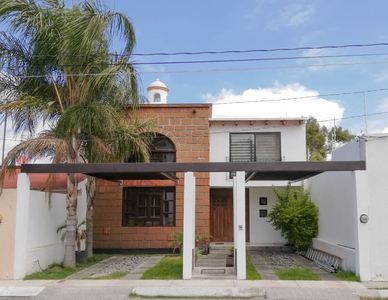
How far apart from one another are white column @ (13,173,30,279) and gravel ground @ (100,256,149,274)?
87.7 inches

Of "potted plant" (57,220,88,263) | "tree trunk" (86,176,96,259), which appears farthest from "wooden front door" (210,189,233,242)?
"potted plant" (57,220,88,263)

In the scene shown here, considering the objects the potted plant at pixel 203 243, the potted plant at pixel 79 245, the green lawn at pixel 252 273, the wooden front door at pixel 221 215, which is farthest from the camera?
the wooden front door at pixel 221 215

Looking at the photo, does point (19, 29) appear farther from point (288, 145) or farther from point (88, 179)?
point (288, 145)

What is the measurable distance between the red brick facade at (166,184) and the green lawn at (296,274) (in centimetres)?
453

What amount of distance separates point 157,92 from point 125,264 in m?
7.98

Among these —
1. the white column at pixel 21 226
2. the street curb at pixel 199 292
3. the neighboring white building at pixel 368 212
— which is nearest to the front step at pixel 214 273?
the street curb at pixel 199 292

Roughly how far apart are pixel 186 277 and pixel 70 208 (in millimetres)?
4165

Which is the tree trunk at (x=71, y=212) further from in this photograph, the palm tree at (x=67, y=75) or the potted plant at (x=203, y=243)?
the potted plant at (x=203, y=243)

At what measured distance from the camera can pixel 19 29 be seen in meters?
11.9

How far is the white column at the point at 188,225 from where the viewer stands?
10.2 m

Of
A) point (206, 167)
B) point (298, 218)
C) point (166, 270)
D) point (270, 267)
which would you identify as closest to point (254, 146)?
point (298, 218)

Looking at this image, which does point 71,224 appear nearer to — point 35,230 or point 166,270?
point 35,230

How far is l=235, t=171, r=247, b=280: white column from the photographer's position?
10086mm

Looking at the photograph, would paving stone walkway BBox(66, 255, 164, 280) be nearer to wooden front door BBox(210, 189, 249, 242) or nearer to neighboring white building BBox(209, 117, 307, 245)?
wooden front door BBox(210, 189, 249, 242)
